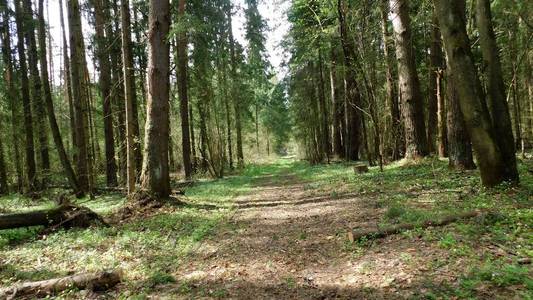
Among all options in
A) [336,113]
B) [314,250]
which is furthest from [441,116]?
[336,113]

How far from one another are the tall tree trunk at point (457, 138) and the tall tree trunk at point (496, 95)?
257 cm

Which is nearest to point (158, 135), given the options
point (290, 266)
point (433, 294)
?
point (290, 266)

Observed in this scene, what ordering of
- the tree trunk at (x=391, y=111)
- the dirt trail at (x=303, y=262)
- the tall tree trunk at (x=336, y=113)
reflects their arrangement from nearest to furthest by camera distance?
the dirt trail at (x=303, y=262) < the tree trunk at (x=391, y=111) < the tall tree trunk at (x=336, y=113)

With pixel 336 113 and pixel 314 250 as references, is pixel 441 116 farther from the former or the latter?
pixel 336 113

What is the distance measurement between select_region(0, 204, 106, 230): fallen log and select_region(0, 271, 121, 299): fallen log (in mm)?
3633

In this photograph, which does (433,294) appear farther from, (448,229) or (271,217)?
(271,217)

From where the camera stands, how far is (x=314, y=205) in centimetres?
965

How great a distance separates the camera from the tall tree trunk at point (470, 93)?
711cm

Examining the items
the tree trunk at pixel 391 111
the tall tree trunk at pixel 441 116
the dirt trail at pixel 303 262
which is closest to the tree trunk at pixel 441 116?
the tall tree trunk at pixel 441 116

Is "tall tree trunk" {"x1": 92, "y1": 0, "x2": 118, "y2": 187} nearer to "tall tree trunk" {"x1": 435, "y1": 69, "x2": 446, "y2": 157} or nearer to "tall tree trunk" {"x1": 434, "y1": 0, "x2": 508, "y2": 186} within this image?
"tall tree trunk" {"x1": 435, "y1": 69, "x2": 446, "y2": 157}

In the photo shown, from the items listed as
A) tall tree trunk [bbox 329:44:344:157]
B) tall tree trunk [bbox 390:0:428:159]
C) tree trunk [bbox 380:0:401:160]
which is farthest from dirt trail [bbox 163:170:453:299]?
tall tree trunk [bbox 329:44:344:157]

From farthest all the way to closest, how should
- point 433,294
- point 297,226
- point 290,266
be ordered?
point 297,226
point 290,266
point 433,294

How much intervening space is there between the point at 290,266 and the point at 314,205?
444cm

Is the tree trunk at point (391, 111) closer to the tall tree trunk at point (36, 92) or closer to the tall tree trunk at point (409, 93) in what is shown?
the tall tree trunk at point (409, 93)
